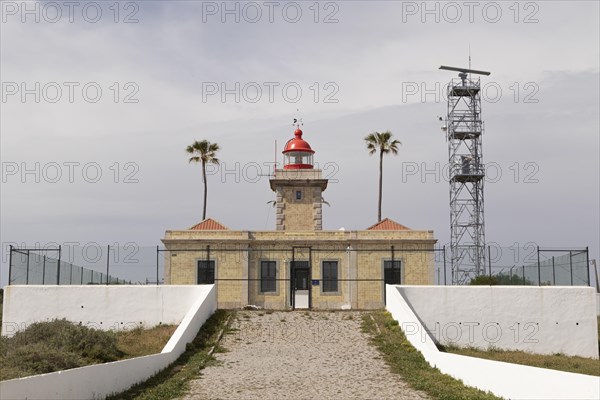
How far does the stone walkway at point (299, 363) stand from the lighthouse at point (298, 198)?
45.0 ft

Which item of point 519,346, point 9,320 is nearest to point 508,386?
point 519,346

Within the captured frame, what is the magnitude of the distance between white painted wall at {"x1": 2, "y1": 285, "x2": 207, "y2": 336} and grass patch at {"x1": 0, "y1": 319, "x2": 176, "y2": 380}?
3.91 feet

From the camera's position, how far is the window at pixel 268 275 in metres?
35.5

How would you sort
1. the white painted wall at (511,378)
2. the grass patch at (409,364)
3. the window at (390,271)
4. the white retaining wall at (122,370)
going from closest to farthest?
the white retaining wall at (122,370) → the white painted wall at (511,378) → the grass patch at (409,364) → the window at (390,271)

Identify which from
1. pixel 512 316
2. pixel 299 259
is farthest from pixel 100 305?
pixel 512 316

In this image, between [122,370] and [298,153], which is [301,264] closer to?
[298,153]

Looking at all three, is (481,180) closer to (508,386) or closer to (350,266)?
(350,266)

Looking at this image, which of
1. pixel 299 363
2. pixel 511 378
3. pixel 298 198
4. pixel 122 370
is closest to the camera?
pixel 511 378

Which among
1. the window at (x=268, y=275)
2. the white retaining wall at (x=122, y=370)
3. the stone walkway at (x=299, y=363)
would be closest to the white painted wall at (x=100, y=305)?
the white retaining wall at (x=122, y=370)

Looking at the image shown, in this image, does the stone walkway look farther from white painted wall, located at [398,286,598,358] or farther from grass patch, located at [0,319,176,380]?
white painted wall, located at [398,286,598,358]

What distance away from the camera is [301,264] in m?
35.8

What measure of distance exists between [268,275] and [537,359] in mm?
15713

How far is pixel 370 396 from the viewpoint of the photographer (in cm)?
1509

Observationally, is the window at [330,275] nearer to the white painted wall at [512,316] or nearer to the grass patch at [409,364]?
the grass patch at [409,364]
